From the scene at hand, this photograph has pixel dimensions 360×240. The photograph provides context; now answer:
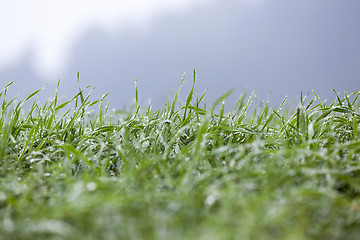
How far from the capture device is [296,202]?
1203 millimetres

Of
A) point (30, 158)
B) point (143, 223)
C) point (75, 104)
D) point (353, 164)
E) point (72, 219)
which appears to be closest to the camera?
point (143, 223)

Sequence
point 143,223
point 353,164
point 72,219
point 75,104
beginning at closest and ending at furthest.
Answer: point 143,223 → point 72,219 → point 353,164 → point 75,104

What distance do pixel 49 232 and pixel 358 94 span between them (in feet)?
7.50

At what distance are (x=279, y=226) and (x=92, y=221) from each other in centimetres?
49

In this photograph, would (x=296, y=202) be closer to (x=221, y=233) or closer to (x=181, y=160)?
(x=221, y=233)

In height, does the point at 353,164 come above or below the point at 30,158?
above

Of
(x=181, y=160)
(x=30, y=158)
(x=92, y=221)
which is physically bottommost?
(x=30, y=158)

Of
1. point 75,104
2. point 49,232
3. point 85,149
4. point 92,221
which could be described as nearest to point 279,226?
point 92,221

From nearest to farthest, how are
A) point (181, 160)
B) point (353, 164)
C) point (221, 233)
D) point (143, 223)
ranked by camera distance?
point (221, 233) < point (143, 223) < point (353, 164) < point (181, 160)

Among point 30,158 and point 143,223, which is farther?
point 30,158

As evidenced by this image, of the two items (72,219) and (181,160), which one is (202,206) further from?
(181,160)

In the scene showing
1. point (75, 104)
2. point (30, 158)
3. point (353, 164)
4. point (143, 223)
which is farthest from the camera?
point (75, 104)

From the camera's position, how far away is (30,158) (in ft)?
7.37

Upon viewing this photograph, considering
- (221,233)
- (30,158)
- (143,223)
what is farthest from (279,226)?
(30,158)
